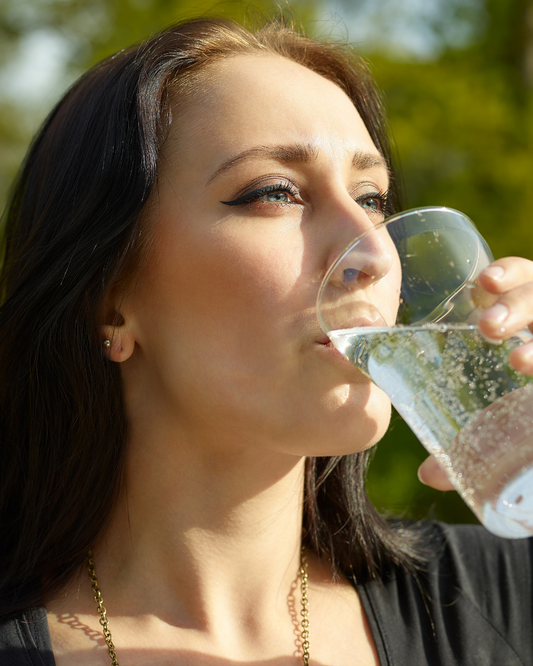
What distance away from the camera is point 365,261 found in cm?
143

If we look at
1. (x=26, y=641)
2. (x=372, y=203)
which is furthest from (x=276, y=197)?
(x=26, y=641)

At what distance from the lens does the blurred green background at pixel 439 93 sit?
5906 millimetres

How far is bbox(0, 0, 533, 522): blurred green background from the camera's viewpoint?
19.4ft

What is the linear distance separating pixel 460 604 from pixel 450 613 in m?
0.05

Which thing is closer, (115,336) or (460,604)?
(115,336)

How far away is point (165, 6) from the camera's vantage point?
709cm

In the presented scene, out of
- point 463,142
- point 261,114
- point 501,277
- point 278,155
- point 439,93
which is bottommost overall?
point 501,277

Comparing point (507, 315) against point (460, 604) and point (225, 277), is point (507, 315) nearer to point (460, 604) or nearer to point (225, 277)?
point (225, 277)

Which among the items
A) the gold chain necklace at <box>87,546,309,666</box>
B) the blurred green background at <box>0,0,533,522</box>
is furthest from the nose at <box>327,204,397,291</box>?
the blurred green background at <box>0,0,533,522</box>

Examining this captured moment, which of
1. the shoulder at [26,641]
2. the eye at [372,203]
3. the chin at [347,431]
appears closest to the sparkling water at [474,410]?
the chin at [347,431]

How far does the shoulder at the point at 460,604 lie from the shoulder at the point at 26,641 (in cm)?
101

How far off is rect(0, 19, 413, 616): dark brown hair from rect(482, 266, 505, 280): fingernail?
106cm

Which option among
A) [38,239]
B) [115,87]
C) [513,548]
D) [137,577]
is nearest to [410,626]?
[513,548]

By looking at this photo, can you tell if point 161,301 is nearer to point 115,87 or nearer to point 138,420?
point 138,420
